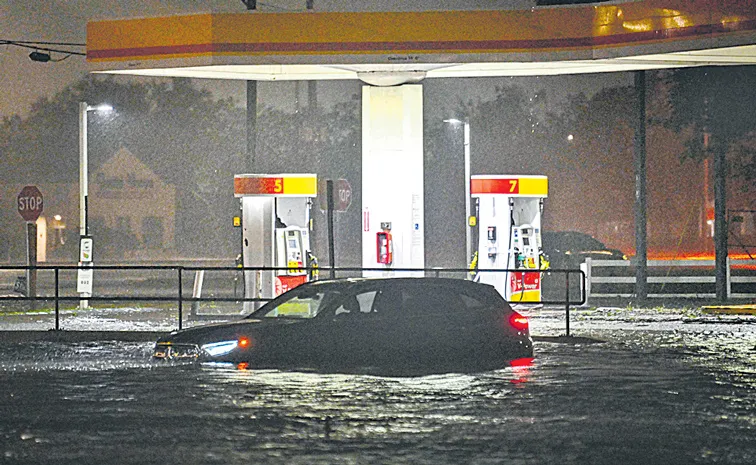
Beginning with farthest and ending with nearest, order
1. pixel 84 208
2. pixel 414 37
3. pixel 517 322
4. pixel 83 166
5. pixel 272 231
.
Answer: pixel 83 166
pixel 84 208
pixel 272 231
pixel 414 37
pixel 517 322

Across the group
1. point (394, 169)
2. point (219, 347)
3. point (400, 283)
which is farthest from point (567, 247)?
point (219, 347)

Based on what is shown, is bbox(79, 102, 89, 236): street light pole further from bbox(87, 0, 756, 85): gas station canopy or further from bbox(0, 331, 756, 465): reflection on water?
bbox(0, 331, 756, 465): reflection on water

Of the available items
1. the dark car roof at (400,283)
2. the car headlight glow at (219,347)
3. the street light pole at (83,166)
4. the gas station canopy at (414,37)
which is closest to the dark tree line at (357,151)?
the street light pole at (83,166)

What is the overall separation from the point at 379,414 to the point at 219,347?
306cm

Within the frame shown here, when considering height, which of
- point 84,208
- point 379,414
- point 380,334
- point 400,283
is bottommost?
point 379,414

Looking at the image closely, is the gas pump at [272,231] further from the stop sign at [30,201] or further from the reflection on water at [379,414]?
the reflection on water at [379,414]

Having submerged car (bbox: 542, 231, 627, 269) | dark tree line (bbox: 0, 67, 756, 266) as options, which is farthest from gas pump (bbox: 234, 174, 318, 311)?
dark tree line (bbox: 0, 67, 756, 266)

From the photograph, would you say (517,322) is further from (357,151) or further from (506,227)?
(357,151)

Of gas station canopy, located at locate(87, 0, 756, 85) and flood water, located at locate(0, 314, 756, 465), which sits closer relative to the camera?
flood water, located at locate(0, 314, 756, 465)

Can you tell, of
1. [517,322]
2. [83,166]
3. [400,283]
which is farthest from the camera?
[83,166]

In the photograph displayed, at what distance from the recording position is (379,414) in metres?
11.6

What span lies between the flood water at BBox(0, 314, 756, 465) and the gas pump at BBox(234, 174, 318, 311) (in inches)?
371

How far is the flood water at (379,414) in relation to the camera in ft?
31.1

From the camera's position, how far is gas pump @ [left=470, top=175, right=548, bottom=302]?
29.5 meters
